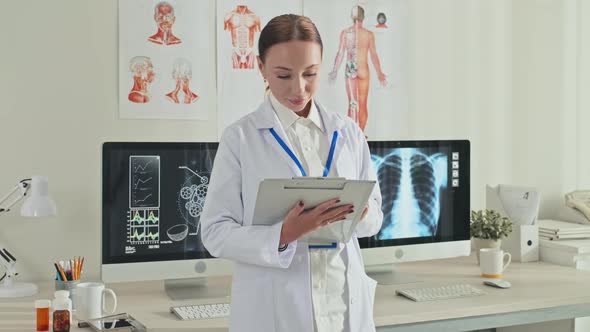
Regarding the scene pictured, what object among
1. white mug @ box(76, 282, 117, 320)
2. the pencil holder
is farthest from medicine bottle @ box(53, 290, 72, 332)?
the pencil holder

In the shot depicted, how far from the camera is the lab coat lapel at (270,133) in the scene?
1589mm

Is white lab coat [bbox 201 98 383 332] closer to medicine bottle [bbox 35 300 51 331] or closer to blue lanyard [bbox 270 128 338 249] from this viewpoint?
blue lanyard [bbox 270 128 338 249]

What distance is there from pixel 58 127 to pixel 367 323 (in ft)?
4.35

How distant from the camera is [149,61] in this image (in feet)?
8.34

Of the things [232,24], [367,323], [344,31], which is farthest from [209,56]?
[367,323]

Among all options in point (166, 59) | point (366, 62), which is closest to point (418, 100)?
point (366, 62)

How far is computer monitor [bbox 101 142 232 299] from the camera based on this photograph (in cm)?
219

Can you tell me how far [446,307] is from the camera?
6.90ft

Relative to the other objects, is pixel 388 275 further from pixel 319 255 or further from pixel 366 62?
pixel 319 255

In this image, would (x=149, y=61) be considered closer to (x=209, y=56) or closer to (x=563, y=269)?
(x=209, y=56)

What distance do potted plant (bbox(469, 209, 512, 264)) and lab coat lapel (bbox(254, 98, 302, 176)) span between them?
53.7 inches

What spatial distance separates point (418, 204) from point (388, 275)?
27cm

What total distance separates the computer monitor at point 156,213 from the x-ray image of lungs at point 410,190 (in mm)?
586

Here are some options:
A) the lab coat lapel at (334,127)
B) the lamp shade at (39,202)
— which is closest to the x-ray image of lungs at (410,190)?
the lab coat lapel at (334,127)
